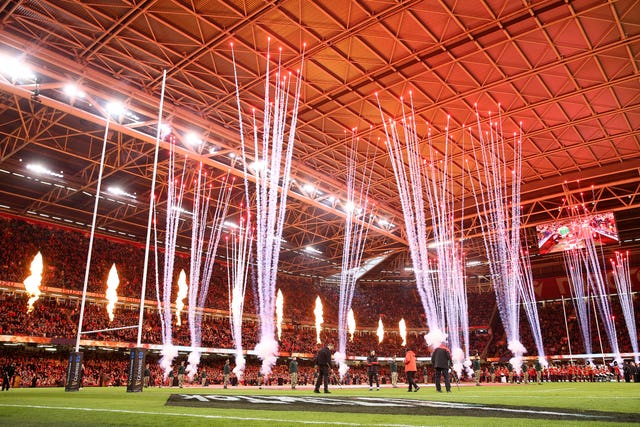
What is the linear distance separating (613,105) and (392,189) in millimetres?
13150

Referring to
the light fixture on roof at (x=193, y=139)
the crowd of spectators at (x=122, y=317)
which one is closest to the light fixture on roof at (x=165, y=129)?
the light fixture on roof at (x=193, y=139)

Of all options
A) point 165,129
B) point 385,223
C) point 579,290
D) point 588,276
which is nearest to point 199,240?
point 385,223

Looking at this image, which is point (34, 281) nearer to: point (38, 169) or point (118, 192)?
point (118, 192)

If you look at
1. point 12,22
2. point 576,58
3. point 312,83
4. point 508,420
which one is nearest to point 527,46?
point 576,58

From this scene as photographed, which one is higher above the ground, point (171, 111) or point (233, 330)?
point (171, 111)

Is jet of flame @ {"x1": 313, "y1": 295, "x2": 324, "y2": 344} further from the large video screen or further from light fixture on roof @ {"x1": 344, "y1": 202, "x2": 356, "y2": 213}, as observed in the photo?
the large video screen

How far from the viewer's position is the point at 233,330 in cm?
4000

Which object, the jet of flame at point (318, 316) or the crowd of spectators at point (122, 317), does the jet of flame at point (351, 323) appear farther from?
the jet of flame at point (318, 316)

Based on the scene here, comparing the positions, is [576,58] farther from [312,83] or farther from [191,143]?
[191,143]

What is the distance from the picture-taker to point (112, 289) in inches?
1377

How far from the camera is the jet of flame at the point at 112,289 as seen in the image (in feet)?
112

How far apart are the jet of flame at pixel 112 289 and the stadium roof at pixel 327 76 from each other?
8.99m

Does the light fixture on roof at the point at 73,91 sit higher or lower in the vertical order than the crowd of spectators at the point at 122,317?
higher

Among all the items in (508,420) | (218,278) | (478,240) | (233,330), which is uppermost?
(478,240)
